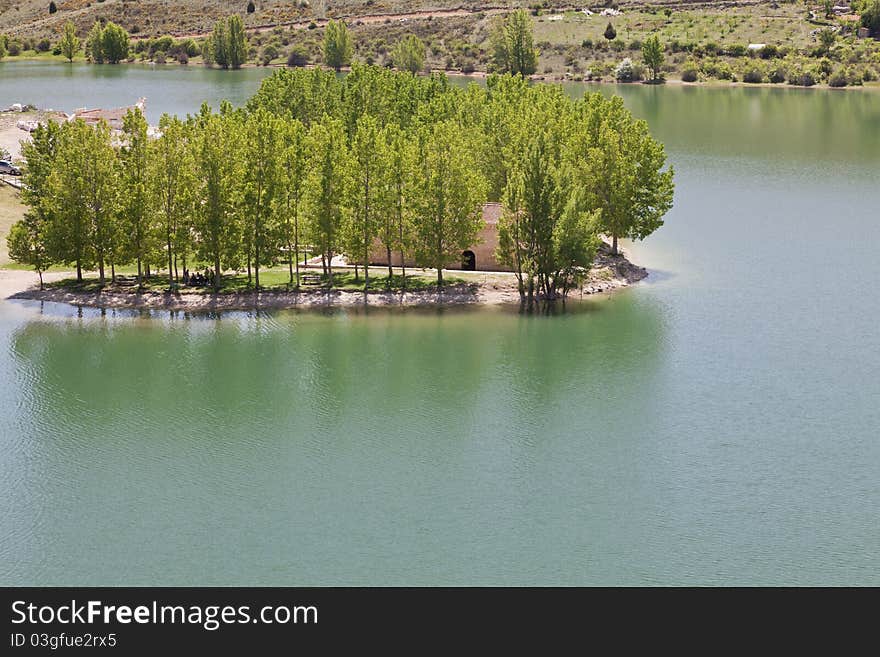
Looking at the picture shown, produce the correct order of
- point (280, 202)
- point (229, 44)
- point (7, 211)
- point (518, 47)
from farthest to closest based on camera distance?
point (229, 44), point (518, 47), point (7, 211), point (280, 202)

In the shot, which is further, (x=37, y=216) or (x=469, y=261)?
(x=469, y=261)

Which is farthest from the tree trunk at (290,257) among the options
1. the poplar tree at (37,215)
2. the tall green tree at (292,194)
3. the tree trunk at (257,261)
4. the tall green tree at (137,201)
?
the poplar tree at (37,215)

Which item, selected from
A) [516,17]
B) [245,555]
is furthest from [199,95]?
[245,555]

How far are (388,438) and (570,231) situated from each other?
21.7 metres

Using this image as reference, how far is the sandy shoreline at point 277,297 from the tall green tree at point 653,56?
11324cm

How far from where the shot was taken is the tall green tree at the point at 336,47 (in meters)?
190

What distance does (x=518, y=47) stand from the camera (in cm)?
18025

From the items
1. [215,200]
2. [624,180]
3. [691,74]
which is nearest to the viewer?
[215,200]

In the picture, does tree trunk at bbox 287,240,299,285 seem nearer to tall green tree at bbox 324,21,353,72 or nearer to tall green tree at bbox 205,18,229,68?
tall green tree at bbox 324,21,353,72

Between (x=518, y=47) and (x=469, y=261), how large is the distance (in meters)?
113

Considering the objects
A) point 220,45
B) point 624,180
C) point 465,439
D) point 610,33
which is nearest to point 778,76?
point 610,33

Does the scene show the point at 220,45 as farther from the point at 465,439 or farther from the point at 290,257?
the point at 465,439

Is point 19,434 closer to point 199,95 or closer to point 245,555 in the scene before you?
point 245,555

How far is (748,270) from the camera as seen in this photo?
7562cm
